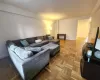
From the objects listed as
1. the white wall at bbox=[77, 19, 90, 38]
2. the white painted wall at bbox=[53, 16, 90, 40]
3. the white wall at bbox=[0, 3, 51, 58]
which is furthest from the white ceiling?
the white wall at bbox=[77, 19, 90, 38]

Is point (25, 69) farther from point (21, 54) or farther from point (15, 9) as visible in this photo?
point (15, 9)

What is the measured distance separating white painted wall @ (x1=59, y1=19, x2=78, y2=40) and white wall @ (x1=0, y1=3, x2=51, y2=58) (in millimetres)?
3722

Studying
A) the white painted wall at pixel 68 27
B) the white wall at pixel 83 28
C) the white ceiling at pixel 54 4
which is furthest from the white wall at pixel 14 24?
the white wall at pixel 83 28

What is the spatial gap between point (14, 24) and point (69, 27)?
5343mm

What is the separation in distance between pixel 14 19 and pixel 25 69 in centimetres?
294

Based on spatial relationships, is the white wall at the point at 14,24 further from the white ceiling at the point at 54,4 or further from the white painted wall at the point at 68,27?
the white painted wall at the point at 68,27

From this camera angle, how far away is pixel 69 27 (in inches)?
263

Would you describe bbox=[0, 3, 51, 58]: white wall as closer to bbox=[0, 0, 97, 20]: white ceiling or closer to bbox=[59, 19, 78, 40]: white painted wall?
bbox=[0, 0, 97, 20]: white ceiling

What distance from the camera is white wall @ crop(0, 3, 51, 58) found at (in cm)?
285

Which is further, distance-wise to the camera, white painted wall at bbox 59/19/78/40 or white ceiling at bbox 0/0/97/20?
white painted wall at bbox 59/19/78/40

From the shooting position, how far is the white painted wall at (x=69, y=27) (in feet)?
20.8

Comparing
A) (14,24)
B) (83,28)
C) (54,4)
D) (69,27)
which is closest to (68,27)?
(69,27)

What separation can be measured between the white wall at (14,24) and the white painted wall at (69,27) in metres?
3.72

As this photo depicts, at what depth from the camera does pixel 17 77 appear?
168 cm
